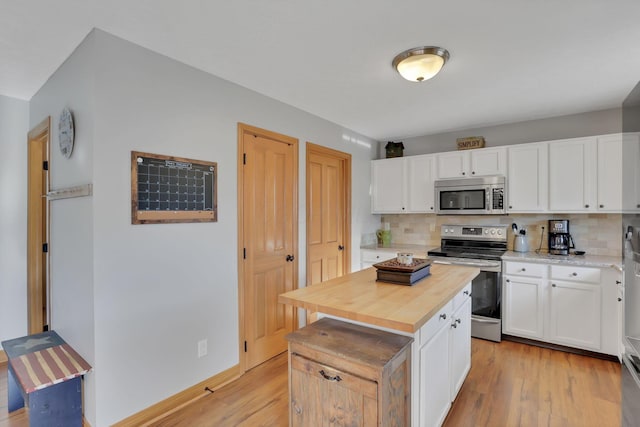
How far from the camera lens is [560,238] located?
135 inches

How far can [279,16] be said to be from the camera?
68.5 inches

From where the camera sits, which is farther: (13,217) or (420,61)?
(13,217)

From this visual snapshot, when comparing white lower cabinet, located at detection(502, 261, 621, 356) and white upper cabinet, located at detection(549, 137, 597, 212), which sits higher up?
white upper cabinet, located at detection(549, 137, 597, 212)

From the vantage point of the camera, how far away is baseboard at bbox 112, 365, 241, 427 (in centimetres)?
200

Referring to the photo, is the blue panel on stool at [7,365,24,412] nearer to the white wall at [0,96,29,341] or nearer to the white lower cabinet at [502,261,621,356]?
the white wall at [0,96,29,341]

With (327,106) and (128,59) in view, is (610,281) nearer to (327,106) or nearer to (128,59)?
(327,106)

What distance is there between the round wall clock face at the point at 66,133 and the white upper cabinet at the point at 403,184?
3483mm

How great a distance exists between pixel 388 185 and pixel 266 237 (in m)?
2.19

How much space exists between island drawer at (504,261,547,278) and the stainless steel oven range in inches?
3.4

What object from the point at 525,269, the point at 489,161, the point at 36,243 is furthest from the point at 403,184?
the point at 36,243

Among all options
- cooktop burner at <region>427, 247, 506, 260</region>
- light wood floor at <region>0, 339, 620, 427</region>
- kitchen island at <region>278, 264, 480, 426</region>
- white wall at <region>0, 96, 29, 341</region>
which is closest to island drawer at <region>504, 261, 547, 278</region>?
cooktop burner at <region>427, 247, 506, 260</region>

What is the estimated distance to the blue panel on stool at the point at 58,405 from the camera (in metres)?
1.78

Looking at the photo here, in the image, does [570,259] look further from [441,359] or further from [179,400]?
[179,400]

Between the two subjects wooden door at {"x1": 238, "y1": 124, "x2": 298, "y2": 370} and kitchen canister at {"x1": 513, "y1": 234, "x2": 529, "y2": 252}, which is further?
kitchen canister at {"x1": 513, "y1": 234, "x2": 529, "y2": 252}
